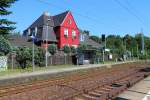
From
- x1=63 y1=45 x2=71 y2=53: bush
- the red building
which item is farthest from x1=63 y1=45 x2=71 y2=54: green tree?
the red building

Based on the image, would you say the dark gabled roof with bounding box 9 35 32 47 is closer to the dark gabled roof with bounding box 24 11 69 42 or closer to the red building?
the red building

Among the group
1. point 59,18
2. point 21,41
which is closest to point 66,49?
point 21,41

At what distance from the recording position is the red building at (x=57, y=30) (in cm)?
6894

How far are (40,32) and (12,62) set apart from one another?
29.2 meters

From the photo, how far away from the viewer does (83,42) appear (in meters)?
82.8

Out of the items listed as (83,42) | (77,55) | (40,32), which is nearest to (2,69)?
(77,55)

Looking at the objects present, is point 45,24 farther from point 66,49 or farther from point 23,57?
point 23,57

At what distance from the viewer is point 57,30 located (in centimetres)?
7219

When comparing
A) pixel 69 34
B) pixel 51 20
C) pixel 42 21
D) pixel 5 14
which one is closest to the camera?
pixel 5 14

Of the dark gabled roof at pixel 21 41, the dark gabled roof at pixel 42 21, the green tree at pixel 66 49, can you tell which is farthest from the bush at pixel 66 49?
the dark gabled roof at pixel 42 21

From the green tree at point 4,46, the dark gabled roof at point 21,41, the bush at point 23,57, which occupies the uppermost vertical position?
the dark gabled roof at point 21,41

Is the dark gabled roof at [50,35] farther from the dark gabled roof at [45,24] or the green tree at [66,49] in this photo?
the green tree at [66,49]

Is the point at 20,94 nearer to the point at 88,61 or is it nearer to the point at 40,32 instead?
the point at 88,61

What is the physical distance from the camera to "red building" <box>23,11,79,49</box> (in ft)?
226
